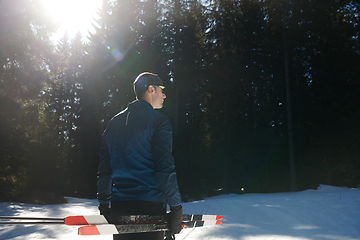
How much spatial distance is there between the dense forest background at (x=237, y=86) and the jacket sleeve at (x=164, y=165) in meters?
21.8

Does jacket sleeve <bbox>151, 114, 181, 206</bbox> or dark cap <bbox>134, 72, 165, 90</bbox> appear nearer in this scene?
jacket sleeve <bbox>151, 114, 181, 206</bbox>

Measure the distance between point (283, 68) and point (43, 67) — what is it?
66.9 ft

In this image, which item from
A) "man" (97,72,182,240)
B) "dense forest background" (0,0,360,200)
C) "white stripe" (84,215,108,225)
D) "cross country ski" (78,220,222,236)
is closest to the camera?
"cross country ski" (78,220,222,236)

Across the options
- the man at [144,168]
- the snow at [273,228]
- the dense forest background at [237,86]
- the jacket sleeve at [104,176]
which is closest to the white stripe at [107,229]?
the man at [144,168]

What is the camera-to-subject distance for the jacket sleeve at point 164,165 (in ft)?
7.26

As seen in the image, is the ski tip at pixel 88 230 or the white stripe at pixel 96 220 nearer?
the ski tip at pixel 88 230

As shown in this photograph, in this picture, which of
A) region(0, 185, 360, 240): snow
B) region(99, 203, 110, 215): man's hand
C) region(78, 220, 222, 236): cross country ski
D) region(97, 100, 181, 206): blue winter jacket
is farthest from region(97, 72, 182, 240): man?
region(0, 185, 360, 240): snow

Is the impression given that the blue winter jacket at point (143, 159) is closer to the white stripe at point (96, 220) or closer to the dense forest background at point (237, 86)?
the white stripe at point (96, 220)

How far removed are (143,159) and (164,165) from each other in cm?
20

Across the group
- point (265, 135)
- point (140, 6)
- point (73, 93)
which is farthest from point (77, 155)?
point (265, 135)

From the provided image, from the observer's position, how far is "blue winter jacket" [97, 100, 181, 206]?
2.24m

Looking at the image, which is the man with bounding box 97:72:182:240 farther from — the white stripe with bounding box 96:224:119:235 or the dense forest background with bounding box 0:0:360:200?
the dense forest background with bounding box 0:0:360:200

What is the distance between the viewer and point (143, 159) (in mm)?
2303

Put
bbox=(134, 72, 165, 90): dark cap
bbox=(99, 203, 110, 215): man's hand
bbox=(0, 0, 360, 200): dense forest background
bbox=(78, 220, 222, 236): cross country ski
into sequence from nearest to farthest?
bbox=(78, 220, 222, 236): cross country ski, bbox=(134, 72, 165, 90): dark cap, bbox=(99, 203, 110, 215): man's hand, bbox=(0, 0, 360, 200): dense forest background
